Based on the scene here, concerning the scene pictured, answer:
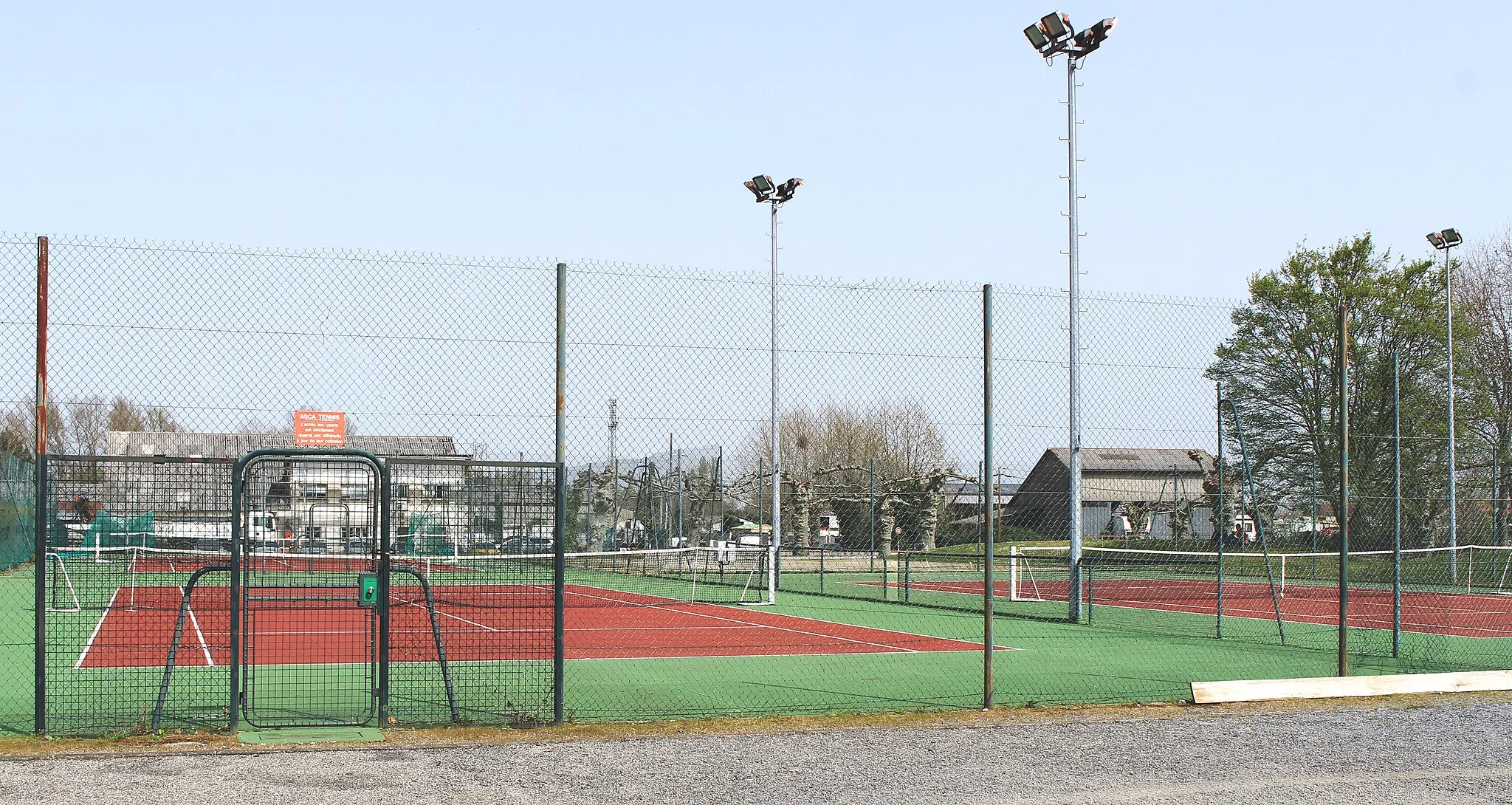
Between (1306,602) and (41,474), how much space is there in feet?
67.5

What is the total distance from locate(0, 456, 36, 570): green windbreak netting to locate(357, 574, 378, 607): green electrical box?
1508cm

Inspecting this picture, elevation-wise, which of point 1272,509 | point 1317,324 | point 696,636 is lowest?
point 696,636

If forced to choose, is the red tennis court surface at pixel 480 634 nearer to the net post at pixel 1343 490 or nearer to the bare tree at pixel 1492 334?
the net post at pixel 1343 490

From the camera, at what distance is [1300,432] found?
101ft

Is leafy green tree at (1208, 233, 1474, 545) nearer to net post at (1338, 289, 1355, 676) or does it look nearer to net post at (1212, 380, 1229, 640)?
net post at (1212, 380, 1229, 640)

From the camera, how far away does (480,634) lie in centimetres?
1482

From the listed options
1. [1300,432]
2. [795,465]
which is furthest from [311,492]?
[1300,432]

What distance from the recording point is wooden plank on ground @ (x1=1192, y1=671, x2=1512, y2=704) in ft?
31.8

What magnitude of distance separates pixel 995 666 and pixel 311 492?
659 cm

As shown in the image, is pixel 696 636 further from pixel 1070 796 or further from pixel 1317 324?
pixel 1317 324

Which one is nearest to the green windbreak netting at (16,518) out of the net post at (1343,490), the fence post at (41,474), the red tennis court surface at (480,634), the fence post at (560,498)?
the red tennis court surface at (480,634)

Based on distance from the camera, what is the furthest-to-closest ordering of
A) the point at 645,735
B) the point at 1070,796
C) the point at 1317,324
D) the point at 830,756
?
the point at 1317,324 < the point at 645,735 < the point at 830,756 < the point at 1070,796

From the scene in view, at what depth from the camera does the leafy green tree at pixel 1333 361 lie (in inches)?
1165

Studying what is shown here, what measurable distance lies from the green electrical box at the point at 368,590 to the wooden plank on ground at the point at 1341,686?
5.60m
